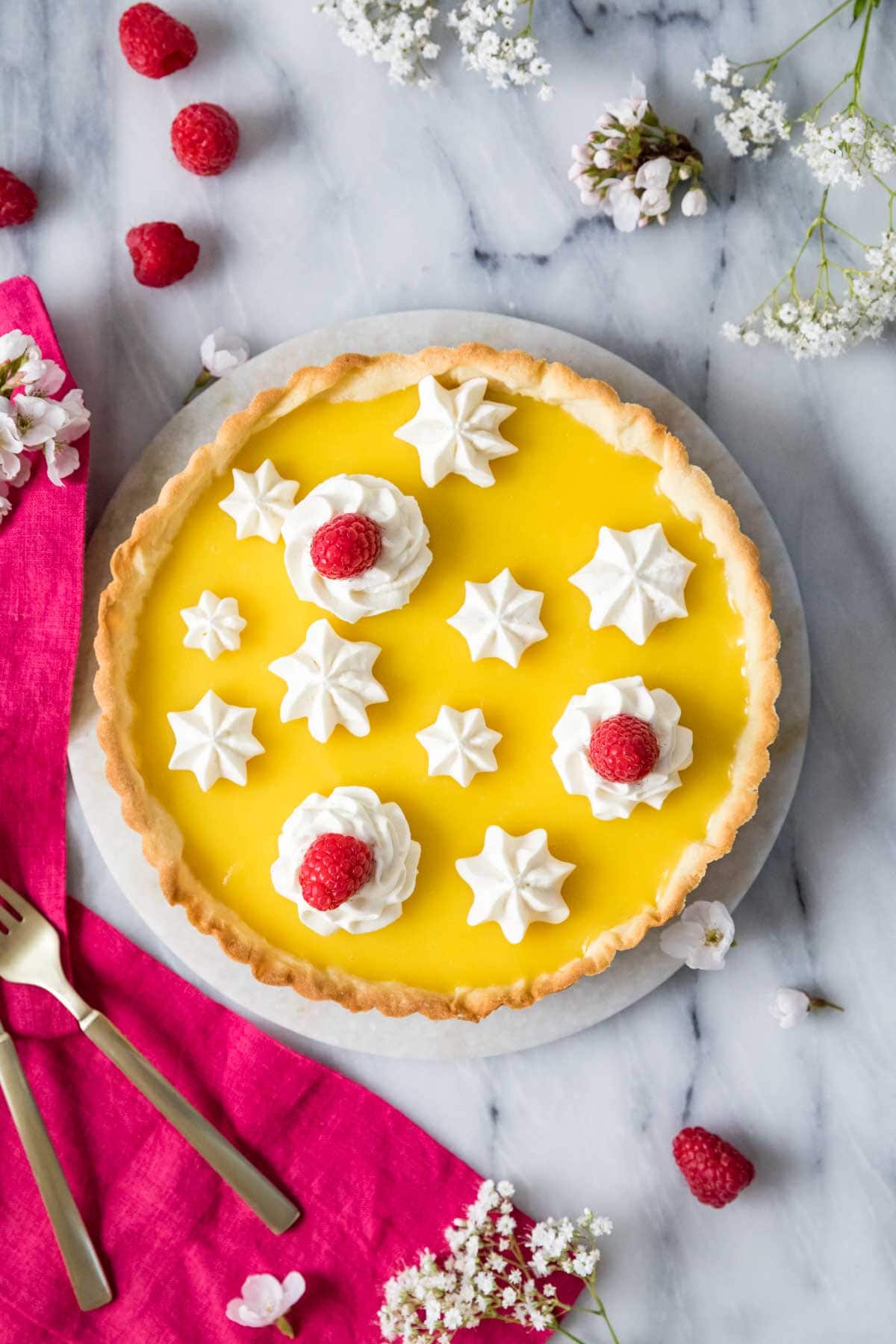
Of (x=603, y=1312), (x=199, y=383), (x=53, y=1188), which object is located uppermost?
(x=199, y=383)

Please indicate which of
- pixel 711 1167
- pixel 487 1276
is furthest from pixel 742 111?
pixel 487 1276

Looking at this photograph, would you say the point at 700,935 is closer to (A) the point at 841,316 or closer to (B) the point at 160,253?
(A) the point at 841,316

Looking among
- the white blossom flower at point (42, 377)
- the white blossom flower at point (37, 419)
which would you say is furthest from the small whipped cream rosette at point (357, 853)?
the white blossom flower at point (42, 377)

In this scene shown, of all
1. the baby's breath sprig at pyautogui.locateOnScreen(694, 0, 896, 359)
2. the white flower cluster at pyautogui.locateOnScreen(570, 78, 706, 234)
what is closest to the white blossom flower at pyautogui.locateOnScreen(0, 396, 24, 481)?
the white flower cluster at pyautogui.locateOnScreen(570, 78, 706, 234)

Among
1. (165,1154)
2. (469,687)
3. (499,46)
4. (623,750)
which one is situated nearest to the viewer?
(623,750)

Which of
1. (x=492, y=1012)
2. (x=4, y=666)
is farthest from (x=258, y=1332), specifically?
(x=4, y=666)

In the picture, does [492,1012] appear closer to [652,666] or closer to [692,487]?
[652,666]
